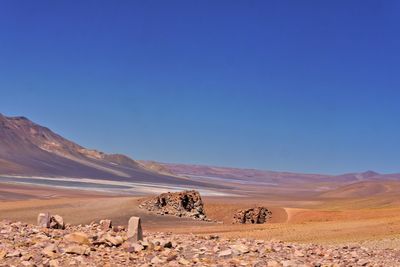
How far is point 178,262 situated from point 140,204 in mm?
35270

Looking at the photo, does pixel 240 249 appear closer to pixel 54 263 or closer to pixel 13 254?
pixel 54 263

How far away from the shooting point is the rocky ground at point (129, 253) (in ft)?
29.7

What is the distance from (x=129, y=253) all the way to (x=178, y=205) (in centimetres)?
3274

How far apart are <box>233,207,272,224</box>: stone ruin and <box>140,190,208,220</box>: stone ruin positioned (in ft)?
9.15

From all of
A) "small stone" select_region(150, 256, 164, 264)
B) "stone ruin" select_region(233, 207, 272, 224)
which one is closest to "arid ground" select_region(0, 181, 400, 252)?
"stone ruin" select_region(233, 207, 272, 224)

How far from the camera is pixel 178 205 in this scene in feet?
140

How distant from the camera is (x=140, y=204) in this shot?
44.3 m

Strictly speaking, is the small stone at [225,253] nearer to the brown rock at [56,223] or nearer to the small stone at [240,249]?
the small stone at [240,249]

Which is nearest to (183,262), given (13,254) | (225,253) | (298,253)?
(225,253)

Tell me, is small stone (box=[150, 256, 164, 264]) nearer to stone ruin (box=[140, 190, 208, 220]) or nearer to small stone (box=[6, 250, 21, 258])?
small stone (box=[6, 250, 21, 258])

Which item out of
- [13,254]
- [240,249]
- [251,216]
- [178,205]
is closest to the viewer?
[13,254]

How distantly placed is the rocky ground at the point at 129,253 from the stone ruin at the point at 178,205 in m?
29.4

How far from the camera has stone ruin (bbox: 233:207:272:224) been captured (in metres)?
43.2

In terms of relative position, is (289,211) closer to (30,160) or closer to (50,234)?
(50,234)
